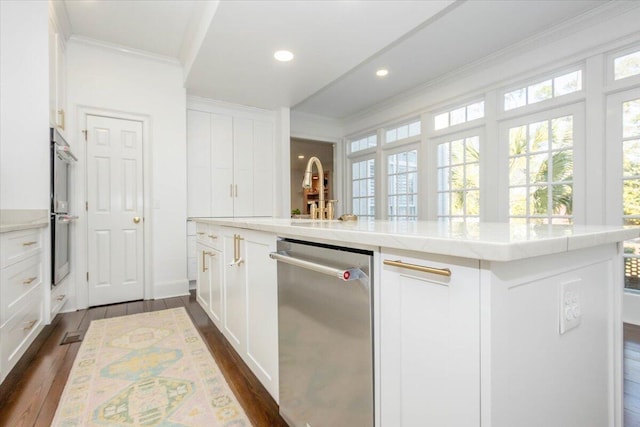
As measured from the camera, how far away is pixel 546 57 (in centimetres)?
293

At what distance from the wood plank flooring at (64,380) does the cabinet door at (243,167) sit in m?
1.92

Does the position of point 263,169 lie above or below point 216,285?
above

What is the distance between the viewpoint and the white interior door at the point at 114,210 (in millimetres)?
3164

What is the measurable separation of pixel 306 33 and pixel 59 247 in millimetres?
2613

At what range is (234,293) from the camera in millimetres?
1895

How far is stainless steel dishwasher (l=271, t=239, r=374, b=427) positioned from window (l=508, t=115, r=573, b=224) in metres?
2.91

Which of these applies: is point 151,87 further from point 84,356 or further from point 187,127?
point 84,356

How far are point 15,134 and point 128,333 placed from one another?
1.67 m

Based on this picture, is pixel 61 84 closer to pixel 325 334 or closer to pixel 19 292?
pixel 19 292

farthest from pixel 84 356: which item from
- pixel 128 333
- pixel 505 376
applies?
pixel 505 376

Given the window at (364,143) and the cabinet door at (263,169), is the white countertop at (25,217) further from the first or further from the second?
the window at (364,143)

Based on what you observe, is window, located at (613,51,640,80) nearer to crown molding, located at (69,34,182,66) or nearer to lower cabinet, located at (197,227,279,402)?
lower cabinet, located at (197,227,279,402)

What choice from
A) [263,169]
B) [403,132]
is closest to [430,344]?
[263,169]

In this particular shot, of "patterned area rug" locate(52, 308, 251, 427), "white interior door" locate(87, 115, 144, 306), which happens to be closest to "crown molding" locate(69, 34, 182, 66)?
"white interior door" locate(87, 115, 144, 306)
